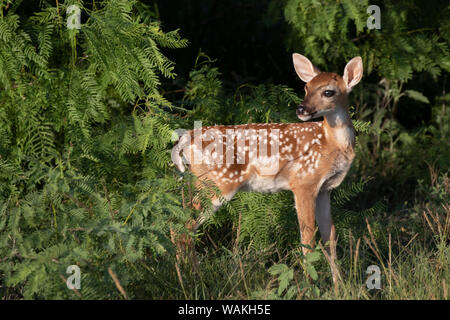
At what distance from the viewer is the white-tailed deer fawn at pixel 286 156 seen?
518 cm

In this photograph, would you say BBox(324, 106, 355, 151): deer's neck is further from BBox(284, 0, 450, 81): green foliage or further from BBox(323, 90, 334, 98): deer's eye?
BBox(284, 0, 450, 81): green foliage

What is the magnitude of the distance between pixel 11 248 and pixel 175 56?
4376 millimetres

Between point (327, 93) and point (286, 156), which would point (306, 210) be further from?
point (327, 93)

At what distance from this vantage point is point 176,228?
14.7 feet

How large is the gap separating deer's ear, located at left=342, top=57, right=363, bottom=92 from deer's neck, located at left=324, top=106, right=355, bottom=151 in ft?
0.64

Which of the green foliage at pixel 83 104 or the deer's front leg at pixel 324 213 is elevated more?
the green foliage at pixel 83 104

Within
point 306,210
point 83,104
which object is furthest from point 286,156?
point 83,104

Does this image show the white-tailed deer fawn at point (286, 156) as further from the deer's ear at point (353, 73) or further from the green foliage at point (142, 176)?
the green foliage at point (142, 176)

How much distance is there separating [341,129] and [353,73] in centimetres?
42

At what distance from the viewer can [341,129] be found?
5.21 metres

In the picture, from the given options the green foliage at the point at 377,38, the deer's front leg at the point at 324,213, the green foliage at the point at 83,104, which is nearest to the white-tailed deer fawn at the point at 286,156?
the deer's front leg at the point at 324,213

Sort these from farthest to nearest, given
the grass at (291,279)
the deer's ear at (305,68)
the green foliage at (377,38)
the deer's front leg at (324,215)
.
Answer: the green foliage at (377,38)
the deer's front leg at (324,215)
the deer's ear at (305,68)
the grass at (291,279)

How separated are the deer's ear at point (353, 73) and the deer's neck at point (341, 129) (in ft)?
0.64

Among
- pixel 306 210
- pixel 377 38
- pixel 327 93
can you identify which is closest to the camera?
pixel 327 93
